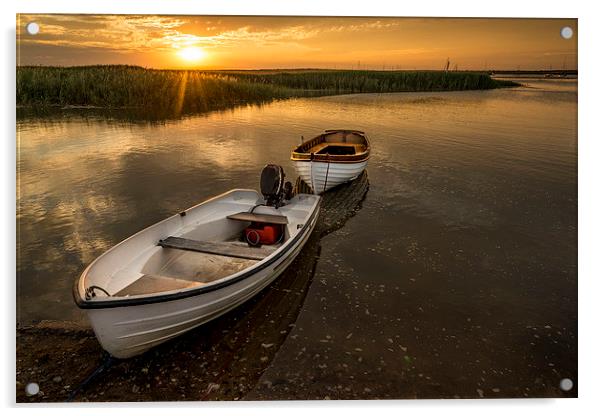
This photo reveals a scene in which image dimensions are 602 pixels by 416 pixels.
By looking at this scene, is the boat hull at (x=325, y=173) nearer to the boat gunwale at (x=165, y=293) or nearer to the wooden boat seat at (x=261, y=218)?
the wooden boat seat at (x=261, y=218)

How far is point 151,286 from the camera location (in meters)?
4.37

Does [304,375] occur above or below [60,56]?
below

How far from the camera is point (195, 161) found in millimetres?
11594

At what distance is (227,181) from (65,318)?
590 cm

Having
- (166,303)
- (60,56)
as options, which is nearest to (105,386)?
(166,303)

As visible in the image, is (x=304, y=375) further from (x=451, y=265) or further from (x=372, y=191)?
(x=372, y=191)

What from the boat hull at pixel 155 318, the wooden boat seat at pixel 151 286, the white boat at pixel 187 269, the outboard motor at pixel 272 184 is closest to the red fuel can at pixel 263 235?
the white boat at pixel 187 269

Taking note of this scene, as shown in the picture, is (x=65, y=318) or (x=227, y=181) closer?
(x=65, y=318)

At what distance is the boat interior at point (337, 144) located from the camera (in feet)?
36.3

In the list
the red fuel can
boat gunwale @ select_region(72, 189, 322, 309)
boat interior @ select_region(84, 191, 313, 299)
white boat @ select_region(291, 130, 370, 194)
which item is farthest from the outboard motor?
white boat @ select_region(291, 130, 370, 194)

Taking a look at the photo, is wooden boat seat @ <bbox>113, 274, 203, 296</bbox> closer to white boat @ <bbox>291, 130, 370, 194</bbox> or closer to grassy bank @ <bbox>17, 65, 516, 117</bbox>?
grassy bank @ <bbox>17, 65, 516, 117</bbox>

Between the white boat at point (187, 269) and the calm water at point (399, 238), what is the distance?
834 millimetres

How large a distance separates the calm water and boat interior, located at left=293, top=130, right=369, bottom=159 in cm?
78

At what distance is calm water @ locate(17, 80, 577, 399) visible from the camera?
14.3 ft
